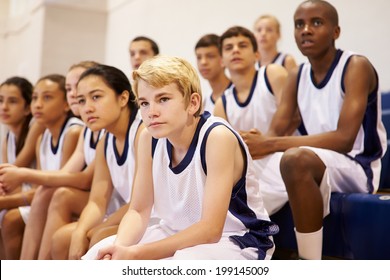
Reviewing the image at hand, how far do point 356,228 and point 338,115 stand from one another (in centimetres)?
61

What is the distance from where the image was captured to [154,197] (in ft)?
6.48

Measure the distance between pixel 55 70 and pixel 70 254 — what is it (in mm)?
4883

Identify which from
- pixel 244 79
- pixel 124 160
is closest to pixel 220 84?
pixel 244 79

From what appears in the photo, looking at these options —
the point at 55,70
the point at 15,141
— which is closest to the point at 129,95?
the point at 15,141

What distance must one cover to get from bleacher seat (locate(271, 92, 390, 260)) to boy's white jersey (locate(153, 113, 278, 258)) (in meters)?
0.47

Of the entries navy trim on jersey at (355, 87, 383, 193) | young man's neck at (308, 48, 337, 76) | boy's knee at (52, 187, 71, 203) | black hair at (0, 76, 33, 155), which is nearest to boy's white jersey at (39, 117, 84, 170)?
black hair at (0, 76, 33, 155)

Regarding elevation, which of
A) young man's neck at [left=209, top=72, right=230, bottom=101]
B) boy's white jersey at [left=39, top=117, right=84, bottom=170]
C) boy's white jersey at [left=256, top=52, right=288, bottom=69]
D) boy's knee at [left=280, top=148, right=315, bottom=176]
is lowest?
boy's white jersey at [left=39, top=117, right=84, bottom=170]

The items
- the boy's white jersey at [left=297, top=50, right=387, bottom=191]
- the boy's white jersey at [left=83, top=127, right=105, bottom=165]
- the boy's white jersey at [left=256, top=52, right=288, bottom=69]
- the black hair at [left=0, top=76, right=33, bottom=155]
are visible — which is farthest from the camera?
the boy's white jersey at [left=256, top=52, right=288, bottom=69]

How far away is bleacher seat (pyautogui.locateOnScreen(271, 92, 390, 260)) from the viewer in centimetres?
210

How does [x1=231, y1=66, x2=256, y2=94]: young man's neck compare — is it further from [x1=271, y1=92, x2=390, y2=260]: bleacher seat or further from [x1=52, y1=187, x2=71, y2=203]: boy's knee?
[x1=52, y1=187, x2=71, y2=203]: boy's knee

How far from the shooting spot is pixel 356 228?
2205mm

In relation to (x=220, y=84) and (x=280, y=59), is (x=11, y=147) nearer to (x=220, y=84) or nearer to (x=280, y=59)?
(x=220, y=84)

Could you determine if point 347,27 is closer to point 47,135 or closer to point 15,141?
point 47,135

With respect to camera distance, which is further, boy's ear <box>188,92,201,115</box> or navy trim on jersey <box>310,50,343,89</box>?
navy trim on jersey <box>310,50,343,89</box>
